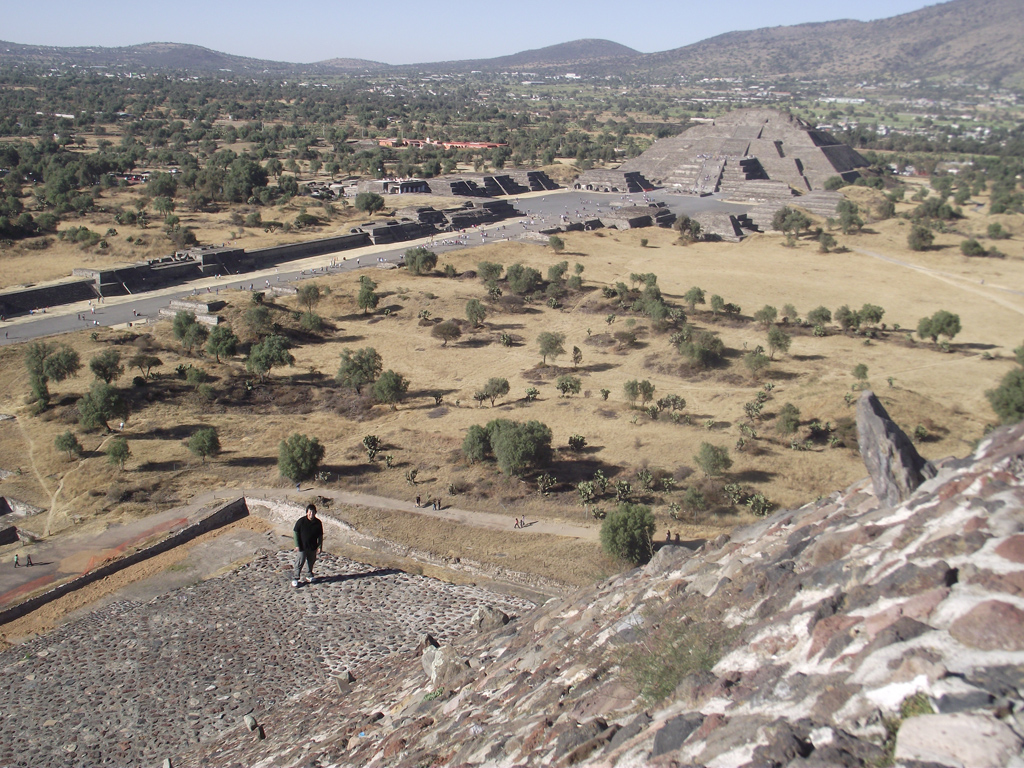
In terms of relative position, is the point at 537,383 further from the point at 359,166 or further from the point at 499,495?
the point at 359,166

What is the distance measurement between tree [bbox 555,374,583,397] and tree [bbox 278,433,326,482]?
31.0 feet

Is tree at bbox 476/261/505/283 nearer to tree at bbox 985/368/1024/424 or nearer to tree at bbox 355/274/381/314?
tree at bbox 355/274/381/314

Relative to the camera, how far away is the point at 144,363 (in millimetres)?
27562

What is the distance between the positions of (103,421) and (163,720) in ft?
51.3

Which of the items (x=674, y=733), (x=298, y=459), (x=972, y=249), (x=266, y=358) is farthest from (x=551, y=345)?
(x=972, y=249)

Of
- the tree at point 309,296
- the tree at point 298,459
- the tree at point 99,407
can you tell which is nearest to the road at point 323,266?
the tree at point 309,296

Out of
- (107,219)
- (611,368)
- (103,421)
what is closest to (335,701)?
(103,421)

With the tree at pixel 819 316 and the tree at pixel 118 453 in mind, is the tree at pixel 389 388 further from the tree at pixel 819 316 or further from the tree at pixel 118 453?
the tree at pixel 819 316

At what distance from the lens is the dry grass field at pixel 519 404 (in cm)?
1930

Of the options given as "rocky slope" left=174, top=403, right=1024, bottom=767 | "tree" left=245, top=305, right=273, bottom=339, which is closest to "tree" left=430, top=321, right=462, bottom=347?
"tree" left=245, top=305, right=273, bottom=339

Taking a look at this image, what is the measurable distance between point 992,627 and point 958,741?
85 cm

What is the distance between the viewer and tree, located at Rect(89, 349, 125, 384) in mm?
25422

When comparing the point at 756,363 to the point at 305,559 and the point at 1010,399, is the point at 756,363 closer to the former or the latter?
the point at 1010,399

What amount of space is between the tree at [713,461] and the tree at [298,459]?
10.4m
